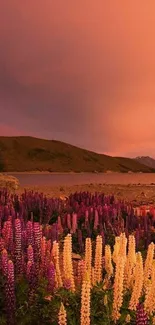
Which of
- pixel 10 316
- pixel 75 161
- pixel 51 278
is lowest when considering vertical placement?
pixel 10 316

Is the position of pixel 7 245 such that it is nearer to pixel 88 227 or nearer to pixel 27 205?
pixel 88 227

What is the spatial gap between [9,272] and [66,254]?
27.1 inches

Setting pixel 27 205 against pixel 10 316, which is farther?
pixel 27 205

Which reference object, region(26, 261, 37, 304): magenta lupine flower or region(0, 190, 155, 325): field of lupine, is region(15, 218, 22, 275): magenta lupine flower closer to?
region(0, 190, 155, 325): field of lupine

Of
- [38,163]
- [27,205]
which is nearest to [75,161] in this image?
[38,163]

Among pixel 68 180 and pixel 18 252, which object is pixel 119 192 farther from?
pixel 68 180

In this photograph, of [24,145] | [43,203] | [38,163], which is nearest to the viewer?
[43,203]

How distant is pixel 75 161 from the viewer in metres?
180

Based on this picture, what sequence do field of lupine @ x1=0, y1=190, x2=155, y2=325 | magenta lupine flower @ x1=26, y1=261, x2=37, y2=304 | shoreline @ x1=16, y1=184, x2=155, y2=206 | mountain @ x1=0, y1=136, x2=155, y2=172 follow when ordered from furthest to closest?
mountain @ x1=0, y1=136, x2=155, y2=172 < shoreline @ x1=16, y1=184, x2=155, y2=206 < magenta lupine flower @ x1=26, y1=261, x2=37, y2=304 < field of lupine @ x1=0, y1=190, x2=155, y2=325

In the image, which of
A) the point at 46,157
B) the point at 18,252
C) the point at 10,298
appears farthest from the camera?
the point at 46,157

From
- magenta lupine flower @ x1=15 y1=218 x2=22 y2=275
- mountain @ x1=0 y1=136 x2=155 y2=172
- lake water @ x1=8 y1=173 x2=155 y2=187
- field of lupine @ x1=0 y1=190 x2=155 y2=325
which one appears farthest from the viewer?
mountain @ x1=0 y1=136 x2=155 y2=172

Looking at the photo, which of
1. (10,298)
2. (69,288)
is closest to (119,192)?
(69,288)

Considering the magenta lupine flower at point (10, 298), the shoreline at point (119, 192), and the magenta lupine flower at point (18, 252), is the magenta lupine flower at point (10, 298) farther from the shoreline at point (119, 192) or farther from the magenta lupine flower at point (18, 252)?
the shoreline at point (119, 192)

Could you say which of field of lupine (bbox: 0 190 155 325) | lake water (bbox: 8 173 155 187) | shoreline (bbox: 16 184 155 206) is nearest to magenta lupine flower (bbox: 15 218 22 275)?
field of lupine (bbox: 0 190 155 325)
